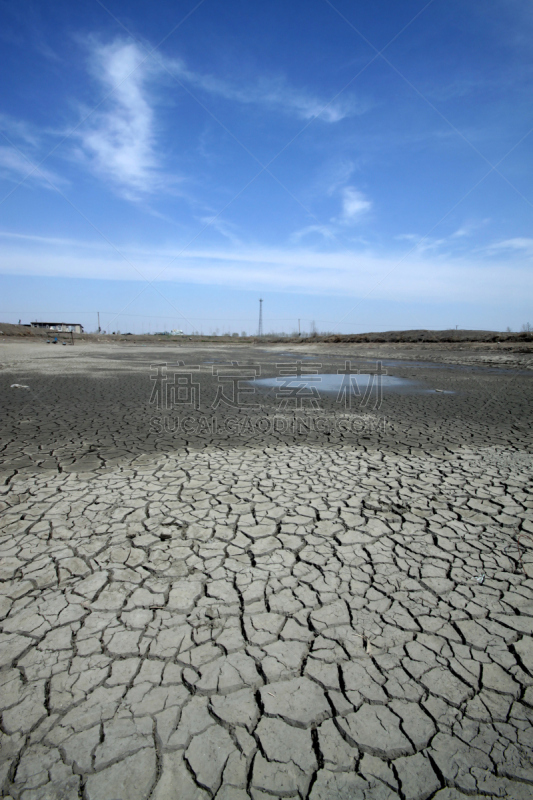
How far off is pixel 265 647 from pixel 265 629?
11 cm

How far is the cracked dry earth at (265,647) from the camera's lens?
52.8 inches

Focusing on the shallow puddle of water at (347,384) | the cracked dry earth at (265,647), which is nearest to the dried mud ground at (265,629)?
the cracked dry earth at (265,647)

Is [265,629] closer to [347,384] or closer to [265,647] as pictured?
[265,647]

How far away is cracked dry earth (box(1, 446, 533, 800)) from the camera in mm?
1341

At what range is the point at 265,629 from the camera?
1.94 m

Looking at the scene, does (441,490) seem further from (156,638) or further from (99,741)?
(99,741)

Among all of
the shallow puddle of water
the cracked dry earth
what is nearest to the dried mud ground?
the cracked dry earth

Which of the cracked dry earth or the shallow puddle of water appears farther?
the shallow puddle of water

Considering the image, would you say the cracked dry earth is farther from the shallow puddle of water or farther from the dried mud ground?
the shallow puddle of water

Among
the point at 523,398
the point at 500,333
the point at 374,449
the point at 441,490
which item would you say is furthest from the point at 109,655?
the point at 500,333

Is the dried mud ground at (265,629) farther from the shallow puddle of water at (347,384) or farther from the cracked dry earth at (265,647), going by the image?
the shallow puddle of water at (347,384)

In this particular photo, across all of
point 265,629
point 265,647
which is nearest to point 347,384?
point 265,629

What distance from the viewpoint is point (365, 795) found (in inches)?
50.3

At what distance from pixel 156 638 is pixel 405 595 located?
4.35 feet
